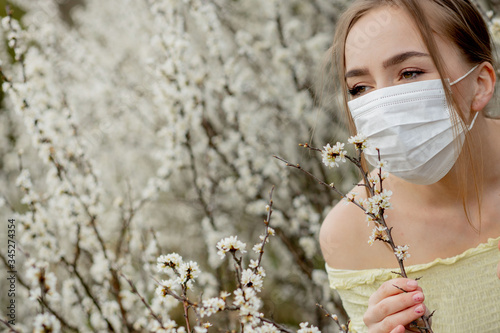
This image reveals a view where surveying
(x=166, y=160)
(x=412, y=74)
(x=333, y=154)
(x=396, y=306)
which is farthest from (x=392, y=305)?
(x=166, y=160)

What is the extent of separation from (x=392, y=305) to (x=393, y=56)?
2.19ft

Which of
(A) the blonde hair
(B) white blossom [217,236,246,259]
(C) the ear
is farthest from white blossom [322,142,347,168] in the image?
(C) the ear

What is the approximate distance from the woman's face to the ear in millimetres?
61

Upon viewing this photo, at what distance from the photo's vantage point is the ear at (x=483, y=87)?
1.39 m

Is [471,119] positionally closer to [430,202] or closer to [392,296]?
[430,202]

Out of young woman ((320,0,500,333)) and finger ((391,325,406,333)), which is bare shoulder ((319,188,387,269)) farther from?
finger ((391,325,406,333))

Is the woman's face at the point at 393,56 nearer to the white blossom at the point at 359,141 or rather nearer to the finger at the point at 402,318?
the white blossom at the point at 359,141

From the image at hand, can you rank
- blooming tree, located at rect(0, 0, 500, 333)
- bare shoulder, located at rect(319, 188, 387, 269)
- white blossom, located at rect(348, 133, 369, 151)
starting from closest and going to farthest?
white blossom, located at rect(348, 133, 369, 151), bare shoulder, located at rect(319, 188, 387, 269), blooming tree, located at rect(0, 0, 500, 333)

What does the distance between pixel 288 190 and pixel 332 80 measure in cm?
185

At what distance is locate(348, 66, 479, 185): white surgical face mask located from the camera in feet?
4.30

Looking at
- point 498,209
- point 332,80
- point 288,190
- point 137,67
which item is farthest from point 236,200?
point 498,209

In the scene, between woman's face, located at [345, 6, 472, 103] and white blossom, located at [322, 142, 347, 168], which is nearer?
white blossom, located at [322, 142, 347, 168]

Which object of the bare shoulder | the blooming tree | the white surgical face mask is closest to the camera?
the white surgical face mask

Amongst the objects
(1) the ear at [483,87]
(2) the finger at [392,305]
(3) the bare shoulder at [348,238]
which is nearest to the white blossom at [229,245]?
(2) the finger at [392,305]
